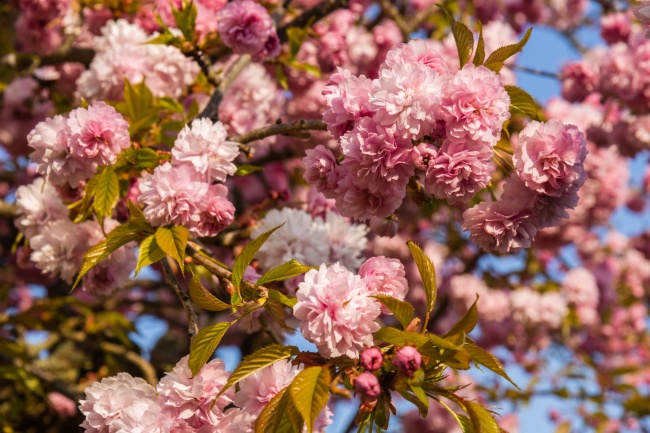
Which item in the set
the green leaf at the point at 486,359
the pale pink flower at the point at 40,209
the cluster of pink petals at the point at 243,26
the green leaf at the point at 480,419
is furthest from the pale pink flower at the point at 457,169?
the pale pink flower at the point at 40,209

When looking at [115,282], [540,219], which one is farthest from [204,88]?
[540,219]

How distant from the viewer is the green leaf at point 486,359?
1268 millimetres

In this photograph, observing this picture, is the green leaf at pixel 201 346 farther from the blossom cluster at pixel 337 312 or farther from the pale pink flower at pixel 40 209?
the pale pink flower at pixel 40 209

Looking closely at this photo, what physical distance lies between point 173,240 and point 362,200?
42 centimetres

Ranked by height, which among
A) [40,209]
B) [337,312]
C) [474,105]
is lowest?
[40,209]

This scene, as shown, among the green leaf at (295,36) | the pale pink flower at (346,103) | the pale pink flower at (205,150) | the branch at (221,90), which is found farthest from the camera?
the green leaf at (295,36)

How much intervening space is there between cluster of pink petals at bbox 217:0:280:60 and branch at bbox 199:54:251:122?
0.13 meters

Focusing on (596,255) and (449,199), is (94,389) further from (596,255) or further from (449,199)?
(596,255)

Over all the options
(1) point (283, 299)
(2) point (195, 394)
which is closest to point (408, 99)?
(1) point (283, 299)

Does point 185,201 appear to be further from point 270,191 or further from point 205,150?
point 270,191

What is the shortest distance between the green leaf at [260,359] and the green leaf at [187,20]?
3.56ft

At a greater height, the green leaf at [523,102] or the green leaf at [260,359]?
the green leaf at [523,102]

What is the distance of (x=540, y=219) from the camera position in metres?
1.47

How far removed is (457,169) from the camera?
1.38 meters
